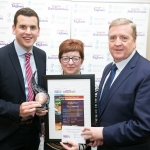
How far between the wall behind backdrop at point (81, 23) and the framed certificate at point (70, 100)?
2026 millimetres

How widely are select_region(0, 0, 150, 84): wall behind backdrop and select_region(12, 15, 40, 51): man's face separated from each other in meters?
1.58

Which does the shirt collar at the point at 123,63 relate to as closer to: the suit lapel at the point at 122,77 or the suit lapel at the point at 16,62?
the suit lapel at the point at 122,77

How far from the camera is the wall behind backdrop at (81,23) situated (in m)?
3.47

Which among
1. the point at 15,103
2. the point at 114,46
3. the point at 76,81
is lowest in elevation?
the point at 15,103

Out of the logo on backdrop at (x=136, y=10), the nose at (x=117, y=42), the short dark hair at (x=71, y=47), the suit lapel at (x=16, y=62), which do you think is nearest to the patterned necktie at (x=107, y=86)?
the nose at (x=117, y=42)

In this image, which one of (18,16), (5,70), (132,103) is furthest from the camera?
(18,16)

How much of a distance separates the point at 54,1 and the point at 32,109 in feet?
8.03


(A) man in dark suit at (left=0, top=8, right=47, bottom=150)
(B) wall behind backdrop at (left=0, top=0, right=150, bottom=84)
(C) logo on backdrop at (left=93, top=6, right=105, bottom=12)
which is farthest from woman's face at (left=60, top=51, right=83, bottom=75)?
(C) logo on backdrop at (left=93, top=6, right=105, bottom=12)

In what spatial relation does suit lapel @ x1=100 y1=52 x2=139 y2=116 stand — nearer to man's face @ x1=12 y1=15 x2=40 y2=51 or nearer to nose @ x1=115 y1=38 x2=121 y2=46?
nose @ x1=115 y1=38 x2=121 y2=46

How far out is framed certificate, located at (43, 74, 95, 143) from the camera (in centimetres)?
157

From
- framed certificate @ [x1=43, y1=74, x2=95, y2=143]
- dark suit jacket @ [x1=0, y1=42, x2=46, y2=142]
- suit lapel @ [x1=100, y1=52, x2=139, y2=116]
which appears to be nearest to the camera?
suit lapel @ [x1=100, y1=52, x2=139, y2=116]

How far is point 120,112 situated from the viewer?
145 centimetres

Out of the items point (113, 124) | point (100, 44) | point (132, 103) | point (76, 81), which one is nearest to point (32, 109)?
point (76, 81)

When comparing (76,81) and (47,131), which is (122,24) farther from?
(47,131)
